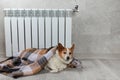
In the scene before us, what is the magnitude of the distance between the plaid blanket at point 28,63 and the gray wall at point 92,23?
0.50 metres

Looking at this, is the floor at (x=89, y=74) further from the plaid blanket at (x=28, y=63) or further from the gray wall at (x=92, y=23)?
the gray wall at (x=92, y=23)

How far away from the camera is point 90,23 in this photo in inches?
98.5

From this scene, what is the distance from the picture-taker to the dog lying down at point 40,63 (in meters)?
1.85

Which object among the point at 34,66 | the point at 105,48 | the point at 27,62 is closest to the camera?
the point at 34,66

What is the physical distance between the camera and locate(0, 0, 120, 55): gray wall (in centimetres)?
246

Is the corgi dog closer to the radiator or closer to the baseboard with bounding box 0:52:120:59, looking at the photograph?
the radiator

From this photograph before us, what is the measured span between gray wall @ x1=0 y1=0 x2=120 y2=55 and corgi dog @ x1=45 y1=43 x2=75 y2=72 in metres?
0.58

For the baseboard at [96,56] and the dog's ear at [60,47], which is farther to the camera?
the baseboard at [96,56]

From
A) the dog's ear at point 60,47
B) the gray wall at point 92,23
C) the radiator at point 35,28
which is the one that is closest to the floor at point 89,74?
the dog's ear at point 60,47

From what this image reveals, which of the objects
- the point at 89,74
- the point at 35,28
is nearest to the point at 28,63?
the point at 35,28

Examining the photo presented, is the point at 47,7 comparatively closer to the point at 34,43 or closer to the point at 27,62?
the point at 34,43

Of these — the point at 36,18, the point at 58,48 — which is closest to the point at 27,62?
the point at 58,48

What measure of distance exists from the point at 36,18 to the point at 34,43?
11.9 inches

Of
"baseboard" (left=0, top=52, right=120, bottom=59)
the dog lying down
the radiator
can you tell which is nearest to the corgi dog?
the dog lying down
